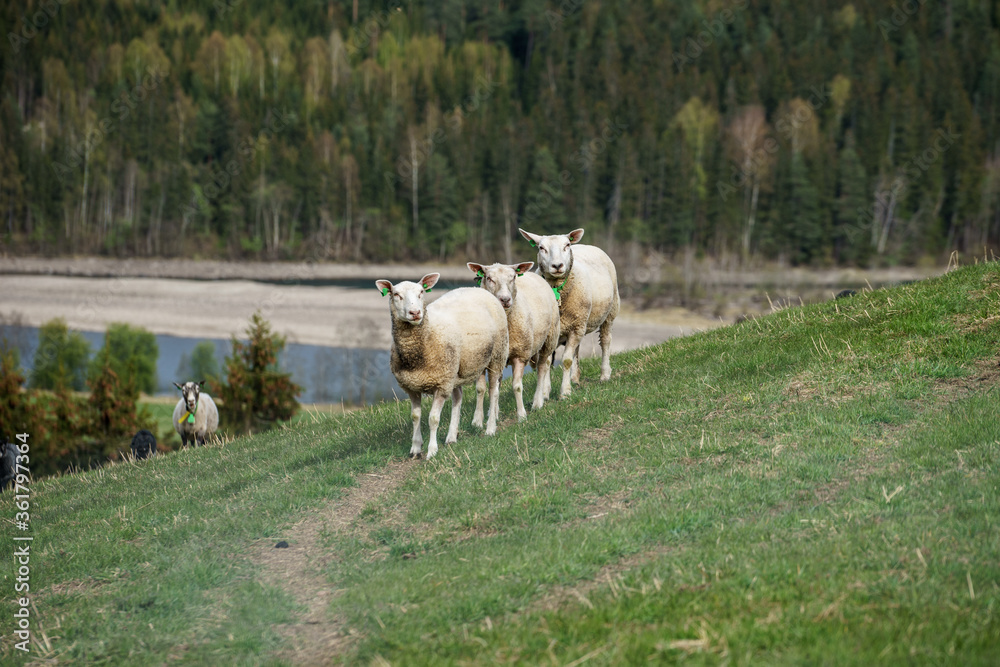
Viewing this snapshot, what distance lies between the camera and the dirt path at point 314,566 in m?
6.91

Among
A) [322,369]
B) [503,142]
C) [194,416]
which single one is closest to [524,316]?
[194,416]

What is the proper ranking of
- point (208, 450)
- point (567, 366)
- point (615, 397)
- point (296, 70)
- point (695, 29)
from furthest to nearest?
point (695, 29) < point (296, 70) < point (208, 450) < point (567, 366) < point (615, 397)

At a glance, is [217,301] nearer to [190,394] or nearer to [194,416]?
[194,416]

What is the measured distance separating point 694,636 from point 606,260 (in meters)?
10.7

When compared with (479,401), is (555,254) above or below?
above

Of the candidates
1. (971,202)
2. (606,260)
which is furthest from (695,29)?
(606,260)

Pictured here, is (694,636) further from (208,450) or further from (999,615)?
(208,450)

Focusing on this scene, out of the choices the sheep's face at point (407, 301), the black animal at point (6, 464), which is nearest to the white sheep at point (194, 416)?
the black animal at point (6, 464)

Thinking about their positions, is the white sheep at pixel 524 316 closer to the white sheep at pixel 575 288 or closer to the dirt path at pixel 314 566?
the white sheep at pixel 575 288

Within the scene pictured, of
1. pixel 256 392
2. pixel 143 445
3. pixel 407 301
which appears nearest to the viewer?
pixel 407 301

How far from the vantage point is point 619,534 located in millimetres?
7945

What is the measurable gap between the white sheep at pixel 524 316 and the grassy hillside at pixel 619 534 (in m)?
0.74

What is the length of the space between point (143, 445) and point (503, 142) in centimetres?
8313

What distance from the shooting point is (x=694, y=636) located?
5945mm
